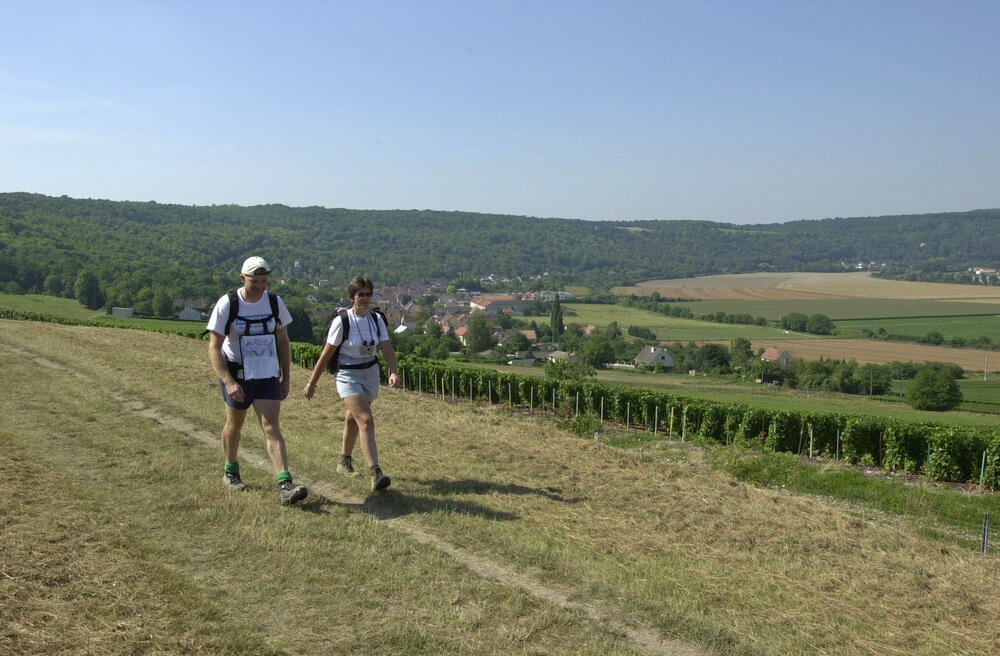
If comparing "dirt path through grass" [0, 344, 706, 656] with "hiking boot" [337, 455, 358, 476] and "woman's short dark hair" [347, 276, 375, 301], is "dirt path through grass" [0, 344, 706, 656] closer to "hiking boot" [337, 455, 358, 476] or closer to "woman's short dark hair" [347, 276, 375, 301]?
"hiking boot" [337, 455, 358, 476]

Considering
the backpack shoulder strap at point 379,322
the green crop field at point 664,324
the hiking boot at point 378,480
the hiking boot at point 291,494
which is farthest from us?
the green crop field at point 664,324

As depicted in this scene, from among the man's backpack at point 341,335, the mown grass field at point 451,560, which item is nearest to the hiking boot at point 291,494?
the mown grass field at point 451,560

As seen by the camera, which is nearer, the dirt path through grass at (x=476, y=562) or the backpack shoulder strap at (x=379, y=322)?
the dirt path through grass at (x=476, y=562)

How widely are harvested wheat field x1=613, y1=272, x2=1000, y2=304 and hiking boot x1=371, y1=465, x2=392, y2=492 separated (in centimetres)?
13520

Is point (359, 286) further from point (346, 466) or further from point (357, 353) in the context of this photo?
point (346, 466)

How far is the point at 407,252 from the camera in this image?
19938 cm

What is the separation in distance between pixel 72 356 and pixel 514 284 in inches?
6292

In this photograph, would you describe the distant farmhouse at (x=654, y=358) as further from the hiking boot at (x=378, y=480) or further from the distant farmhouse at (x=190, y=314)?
the hiking boot at (x=378, y=480)

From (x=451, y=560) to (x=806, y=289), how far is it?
155488 millimetres

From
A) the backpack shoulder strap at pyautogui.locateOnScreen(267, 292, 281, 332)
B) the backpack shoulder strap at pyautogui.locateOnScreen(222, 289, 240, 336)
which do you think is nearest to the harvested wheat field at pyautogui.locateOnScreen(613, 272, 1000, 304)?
the backpack shoulder strap at pyautogui.locateOnScreen(267, 292, 281, 332)

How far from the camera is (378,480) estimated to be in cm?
667

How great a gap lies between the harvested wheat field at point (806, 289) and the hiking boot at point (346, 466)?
134670 millimetres

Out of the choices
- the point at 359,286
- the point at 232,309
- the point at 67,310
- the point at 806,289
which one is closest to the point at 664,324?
the point at 806,289

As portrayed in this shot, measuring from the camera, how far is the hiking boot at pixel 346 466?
291 inches
